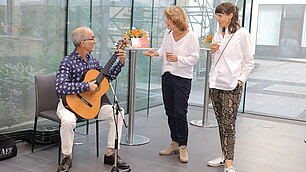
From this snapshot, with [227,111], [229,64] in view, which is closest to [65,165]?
[227,111]

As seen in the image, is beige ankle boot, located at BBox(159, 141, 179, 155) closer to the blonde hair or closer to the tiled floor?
the tiled floor

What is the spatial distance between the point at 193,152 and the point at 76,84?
1544mm

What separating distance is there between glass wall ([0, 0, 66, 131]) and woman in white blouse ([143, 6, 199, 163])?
1247 millimetres

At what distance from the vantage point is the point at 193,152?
4.13 metres

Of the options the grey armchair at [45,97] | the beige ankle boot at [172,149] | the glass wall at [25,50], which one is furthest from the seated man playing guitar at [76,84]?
the glass wall at [25,50]

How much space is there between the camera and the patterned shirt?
3.27m

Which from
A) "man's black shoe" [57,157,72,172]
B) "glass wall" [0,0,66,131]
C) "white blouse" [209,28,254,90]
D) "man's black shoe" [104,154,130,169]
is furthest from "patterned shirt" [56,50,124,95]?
"white blouse" [209,28,254,90]

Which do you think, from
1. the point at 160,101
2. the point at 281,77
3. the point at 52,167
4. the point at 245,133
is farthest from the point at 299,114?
the point at 52,167

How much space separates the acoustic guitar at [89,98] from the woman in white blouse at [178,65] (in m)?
0.51

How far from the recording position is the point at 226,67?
10.7 feet

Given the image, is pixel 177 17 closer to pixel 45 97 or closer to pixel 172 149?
pixel 172 149

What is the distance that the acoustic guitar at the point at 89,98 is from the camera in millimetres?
3342

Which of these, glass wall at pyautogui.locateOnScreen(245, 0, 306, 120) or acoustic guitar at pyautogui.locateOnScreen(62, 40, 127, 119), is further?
glass wall at pyautogui.locateOnScreen(245, 0, 306, 120)

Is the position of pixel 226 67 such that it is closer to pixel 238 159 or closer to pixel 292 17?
pixel 238 159
